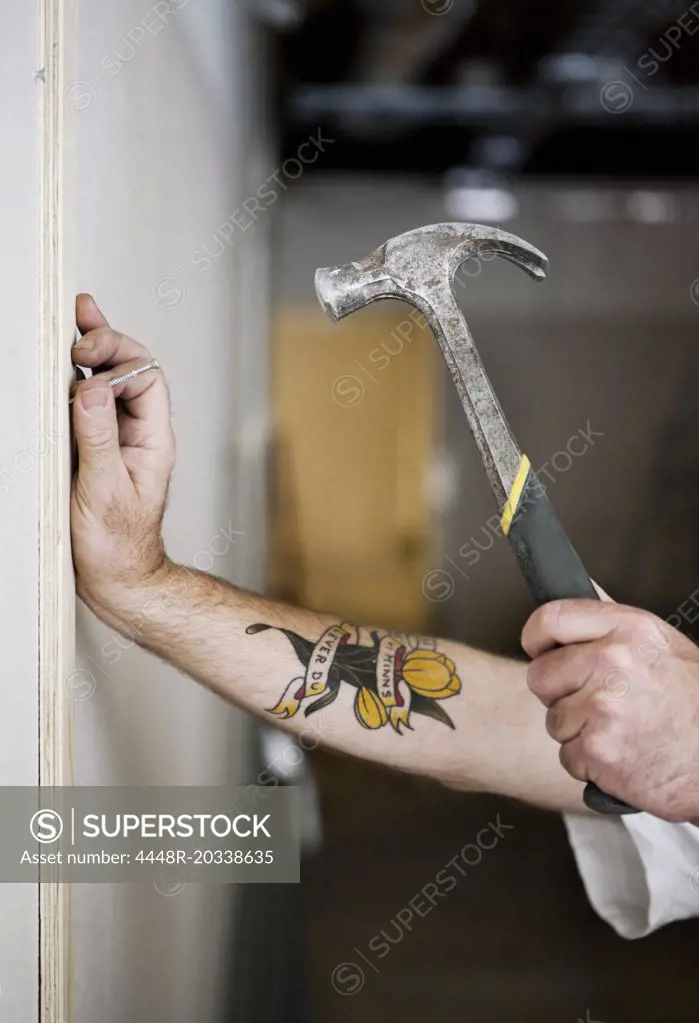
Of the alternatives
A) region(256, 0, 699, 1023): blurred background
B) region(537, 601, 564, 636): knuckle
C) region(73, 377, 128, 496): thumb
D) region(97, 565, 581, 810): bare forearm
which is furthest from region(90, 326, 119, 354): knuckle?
region(256, 0, 699, 1023): blurred background

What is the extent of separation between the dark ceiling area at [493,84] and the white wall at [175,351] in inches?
3.5

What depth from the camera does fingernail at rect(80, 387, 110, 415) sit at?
0.43 meters

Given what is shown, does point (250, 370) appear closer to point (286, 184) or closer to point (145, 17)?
point (286, 184)

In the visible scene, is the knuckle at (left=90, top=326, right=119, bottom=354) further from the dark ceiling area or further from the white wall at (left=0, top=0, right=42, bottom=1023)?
the dark ceiling area

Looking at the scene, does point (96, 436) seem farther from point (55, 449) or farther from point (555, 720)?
point (555, 720)

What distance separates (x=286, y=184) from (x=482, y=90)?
278 millimetres

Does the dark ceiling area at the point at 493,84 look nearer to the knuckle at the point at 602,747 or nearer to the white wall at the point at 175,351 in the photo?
the white wall at the point at 175,351

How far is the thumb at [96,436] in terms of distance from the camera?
1.40ft

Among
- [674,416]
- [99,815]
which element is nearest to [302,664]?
[99,815]

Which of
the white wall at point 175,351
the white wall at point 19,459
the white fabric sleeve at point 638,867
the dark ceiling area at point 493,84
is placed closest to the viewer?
the white wall at point 19,459

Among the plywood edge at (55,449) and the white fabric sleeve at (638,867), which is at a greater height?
the plywood edge at (55,449)

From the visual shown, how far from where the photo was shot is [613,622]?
16.8 inches

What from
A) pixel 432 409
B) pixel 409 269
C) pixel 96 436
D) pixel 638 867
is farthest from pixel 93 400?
pixel 432 409

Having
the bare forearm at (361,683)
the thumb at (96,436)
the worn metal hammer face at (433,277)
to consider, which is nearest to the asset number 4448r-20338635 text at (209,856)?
the bare forearm at (361,683)
